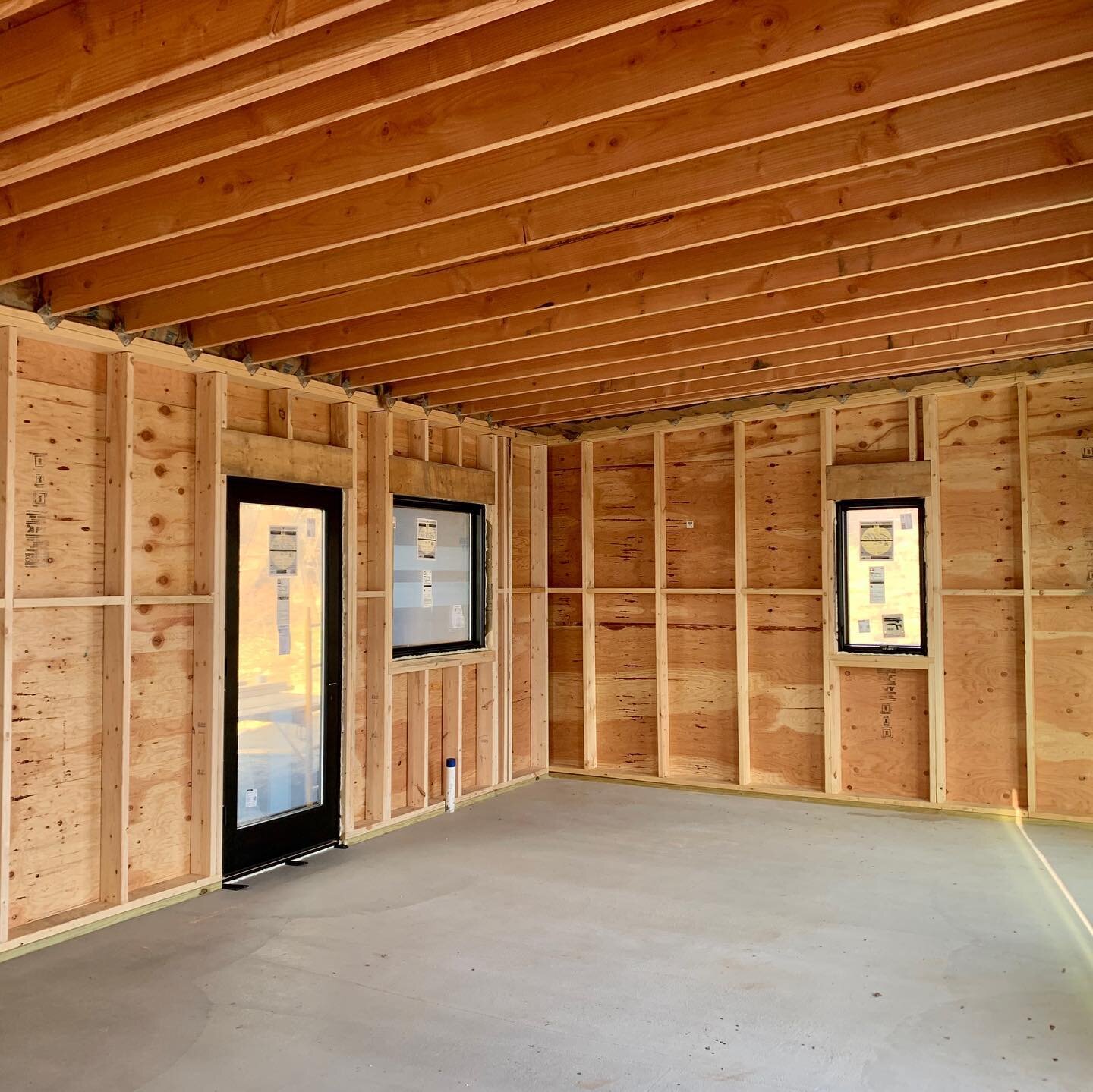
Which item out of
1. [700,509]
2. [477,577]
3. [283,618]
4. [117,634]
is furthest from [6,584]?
[700,509]

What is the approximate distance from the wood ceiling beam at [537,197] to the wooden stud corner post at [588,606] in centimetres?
389

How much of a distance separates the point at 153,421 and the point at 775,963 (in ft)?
12.4

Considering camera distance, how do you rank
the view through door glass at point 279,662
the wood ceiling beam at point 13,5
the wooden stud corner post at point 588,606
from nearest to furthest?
the wood ceiling beam at point 13,5 → the view through door glass at point 279,662 → the wooden stud corner post at point 588,606

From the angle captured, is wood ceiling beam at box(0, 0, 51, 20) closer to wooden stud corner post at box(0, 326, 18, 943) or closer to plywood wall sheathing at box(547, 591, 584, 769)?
wooden stud corner post at box(0, 326, 18, 943)

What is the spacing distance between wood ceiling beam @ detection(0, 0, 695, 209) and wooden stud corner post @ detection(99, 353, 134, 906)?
151 cm

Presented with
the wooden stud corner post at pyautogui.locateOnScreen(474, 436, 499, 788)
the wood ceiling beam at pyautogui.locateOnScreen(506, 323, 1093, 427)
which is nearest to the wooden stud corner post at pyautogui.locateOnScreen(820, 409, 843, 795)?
the wood ceiling beam at pyautogui.locateOnScreen(506, 323, 1093, 427)

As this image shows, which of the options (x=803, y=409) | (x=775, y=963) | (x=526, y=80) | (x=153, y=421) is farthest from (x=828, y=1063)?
(x=803, y=409)

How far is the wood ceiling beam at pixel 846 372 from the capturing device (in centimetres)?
523

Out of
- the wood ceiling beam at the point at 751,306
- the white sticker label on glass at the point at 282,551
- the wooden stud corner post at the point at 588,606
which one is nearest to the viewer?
the wood ceiling beam at the point at 751,306

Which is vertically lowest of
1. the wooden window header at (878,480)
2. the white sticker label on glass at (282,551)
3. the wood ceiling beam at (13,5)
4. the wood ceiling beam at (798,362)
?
the white sticker label on glass at (282,551)

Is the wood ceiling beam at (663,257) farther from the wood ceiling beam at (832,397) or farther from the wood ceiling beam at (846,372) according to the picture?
the wood ceiling beam at (832,397)

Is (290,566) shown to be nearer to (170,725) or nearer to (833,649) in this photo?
(170,725)

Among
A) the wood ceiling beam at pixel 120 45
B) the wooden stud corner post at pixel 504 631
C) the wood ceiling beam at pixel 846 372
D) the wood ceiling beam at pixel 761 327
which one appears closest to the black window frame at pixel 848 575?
the wood ceiling beam at pixel 846 372

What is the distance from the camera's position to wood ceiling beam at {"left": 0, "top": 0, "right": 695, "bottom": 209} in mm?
2129
